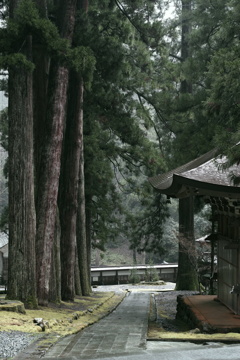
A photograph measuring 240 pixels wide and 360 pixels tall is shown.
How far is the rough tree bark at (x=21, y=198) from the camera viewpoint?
12031 millimetres

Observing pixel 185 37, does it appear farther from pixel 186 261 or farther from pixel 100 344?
pixel 100 344

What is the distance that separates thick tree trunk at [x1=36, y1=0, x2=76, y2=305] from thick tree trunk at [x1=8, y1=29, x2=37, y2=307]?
1110 mm

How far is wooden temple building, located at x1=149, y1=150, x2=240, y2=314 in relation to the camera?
9703 millimetres

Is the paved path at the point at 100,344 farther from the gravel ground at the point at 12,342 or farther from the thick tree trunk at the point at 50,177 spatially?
the thick tree trunk at the point at 50,177

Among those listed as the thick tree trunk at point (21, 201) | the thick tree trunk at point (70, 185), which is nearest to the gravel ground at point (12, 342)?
the thick tree trunk at point (21, 201)

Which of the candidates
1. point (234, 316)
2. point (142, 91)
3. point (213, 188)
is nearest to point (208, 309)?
point (234, 316)

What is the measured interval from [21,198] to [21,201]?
0.07 meters

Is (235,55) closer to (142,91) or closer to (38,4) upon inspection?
(38,4)

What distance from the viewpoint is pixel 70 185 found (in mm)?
17109

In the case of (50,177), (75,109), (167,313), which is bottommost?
(167,313)

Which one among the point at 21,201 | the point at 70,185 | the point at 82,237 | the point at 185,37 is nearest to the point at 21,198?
the point at 21,201

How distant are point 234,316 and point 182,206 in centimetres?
1550

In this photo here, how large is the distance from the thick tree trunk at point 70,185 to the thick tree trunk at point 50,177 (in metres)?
3.27

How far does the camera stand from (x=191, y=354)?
22.4 feet
